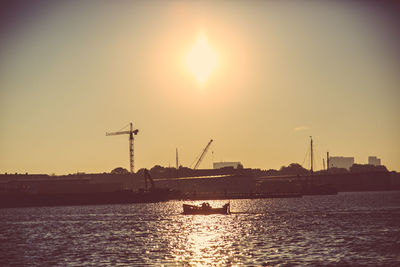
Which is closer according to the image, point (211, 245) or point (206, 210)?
point (211, 245)

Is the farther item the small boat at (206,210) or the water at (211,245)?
the small boat at (206,210)

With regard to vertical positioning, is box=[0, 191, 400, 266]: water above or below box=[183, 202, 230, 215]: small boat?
below

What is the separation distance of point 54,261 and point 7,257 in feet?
30.4

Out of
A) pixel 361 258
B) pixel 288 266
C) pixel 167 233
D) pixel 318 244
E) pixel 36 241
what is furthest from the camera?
pixel 167 233

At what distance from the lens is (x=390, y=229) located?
9781 cm

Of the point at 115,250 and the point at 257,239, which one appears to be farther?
the point at 257,239

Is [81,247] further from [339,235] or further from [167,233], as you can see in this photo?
[339,235]

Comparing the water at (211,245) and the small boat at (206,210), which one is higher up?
the small boat at (206,210)

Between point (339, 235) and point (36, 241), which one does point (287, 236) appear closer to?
point (339, 235)

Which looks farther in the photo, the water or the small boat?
the small boat

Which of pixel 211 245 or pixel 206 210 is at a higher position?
pixel 206 210

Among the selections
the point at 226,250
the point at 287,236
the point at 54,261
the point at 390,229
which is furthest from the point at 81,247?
the point at 390,229

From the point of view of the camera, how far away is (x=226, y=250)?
70.6m

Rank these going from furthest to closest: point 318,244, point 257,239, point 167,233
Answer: point 167,233, point 257,239, point 318,244
